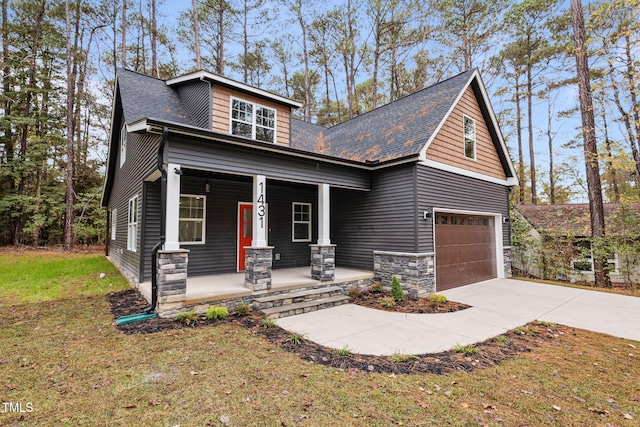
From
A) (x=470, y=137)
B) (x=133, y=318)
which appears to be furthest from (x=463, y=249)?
(x=133, y=318)

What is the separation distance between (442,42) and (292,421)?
1912 centimetres

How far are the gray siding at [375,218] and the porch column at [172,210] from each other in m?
5.16

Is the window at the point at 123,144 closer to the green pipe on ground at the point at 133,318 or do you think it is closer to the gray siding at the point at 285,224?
the gray siding at the point at 285,224

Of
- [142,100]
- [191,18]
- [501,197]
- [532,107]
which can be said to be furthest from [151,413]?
[532,107]

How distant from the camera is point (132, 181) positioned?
8562mm

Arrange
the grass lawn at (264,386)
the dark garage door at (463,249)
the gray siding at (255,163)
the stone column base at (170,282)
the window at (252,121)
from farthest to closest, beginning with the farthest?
1. the window at (252,121)
2. the dark garage door at (463,249)
3. the gray siding at (255,163)
4. the stone column base at (170,282)
5. the grass lawn at (264,386)

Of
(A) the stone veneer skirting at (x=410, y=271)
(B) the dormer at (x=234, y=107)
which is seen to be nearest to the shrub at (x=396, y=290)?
(A) the stone veneer skirting at (x=410, y=271)

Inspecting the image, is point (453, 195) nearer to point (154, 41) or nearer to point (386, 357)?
point (386, 357)

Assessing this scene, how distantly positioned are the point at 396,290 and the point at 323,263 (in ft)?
6.11

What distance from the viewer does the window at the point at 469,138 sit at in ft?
30.7

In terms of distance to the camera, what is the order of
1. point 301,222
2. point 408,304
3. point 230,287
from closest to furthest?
point 230,287 → point 408,304 → point 301,222

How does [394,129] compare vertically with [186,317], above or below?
above

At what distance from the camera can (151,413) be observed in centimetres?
259

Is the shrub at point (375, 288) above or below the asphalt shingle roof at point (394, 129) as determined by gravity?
below
